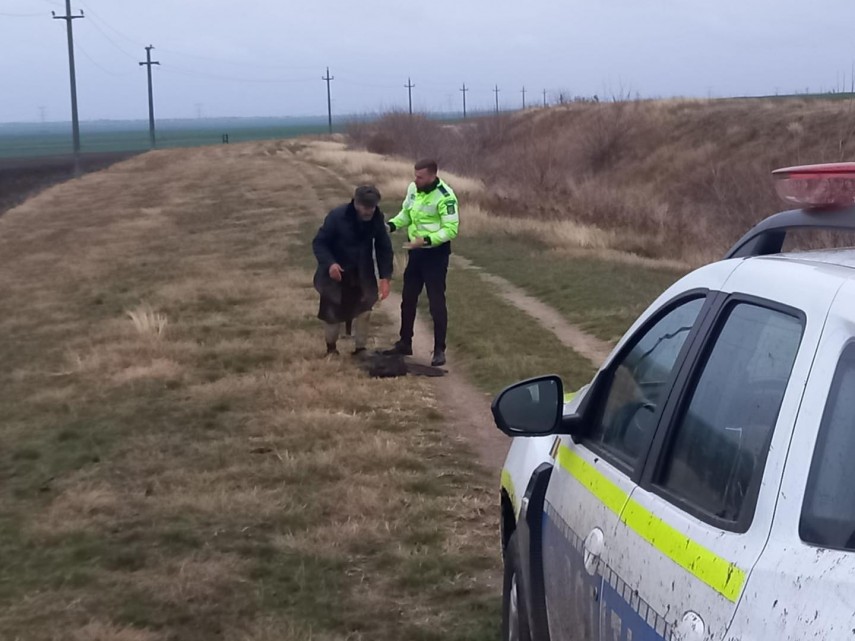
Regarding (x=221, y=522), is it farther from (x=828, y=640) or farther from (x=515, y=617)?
(x=828, y=640)

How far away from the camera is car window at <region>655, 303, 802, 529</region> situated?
242 centimetres

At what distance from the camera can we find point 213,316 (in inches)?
531

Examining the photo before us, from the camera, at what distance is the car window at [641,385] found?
3080 millimetres

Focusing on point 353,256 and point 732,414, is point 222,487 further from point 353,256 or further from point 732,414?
point 732,414

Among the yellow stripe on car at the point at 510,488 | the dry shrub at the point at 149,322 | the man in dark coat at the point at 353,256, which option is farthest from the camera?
the dry shrub at the point at 149,322

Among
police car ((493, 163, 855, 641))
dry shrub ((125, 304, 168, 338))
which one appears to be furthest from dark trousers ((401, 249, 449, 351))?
police car ((493, 163, 855, 641))

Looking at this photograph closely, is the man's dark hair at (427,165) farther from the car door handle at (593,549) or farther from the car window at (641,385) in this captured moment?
the car door handle at (593,549)

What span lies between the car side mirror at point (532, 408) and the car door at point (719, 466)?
0.67 m

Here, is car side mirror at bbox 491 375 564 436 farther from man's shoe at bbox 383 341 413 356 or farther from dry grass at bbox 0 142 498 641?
man's shoe at bbox 383 341 413 356

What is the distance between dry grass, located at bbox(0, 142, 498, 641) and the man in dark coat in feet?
1.88

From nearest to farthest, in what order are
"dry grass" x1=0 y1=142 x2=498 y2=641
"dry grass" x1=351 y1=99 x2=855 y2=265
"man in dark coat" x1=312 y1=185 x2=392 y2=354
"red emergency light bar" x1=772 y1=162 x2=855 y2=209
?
"red emergency light bar" x1=772 y1=162 x2=855 y2=209 → "dry grass" x1=0 y1=142 x2=498 y2=641 → "man in dark coat" x1=312 y1=185 x2=392 y2=354 → "dry grass" x1=351 y1=99 x2=855 y2=265

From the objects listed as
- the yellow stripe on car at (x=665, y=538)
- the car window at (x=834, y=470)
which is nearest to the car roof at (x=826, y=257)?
the car window at (x=834, y=470)

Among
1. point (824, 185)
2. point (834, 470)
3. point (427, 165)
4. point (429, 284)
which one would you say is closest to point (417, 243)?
point (429, 284)

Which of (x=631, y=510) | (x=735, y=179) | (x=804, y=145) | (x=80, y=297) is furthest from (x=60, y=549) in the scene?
(x=804, y=145)
